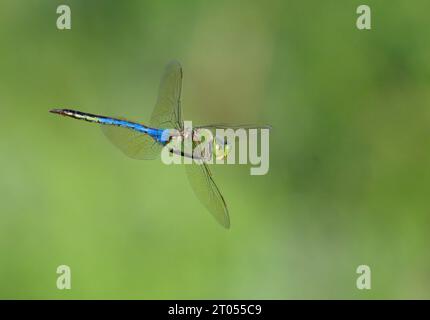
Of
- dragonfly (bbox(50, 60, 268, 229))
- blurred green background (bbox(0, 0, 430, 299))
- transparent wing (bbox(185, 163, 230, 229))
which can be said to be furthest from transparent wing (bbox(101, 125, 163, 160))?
blurred green background (bbox(0, 0, 430, 299))

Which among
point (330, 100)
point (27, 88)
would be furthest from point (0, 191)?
point (330, 100)

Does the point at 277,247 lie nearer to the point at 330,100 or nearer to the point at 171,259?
the point at 171,259

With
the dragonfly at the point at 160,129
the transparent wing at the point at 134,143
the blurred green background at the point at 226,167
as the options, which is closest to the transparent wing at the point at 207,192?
the dragonfly at the point at 160,129

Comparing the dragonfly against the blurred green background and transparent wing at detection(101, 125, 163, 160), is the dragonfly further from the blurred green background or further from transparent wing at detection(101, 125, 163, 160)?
the blurred green background

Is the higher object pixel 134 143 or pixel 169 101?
pixel 169 101

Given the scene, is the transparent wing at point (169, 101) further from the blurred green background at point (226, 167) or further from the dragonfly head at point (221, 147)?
the blurred green background at point (226, 167)

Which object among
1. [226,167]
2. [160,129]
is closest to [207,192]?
[160,129]

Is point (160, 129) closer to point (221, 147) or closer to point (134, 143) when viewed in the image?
point (134, 143)
